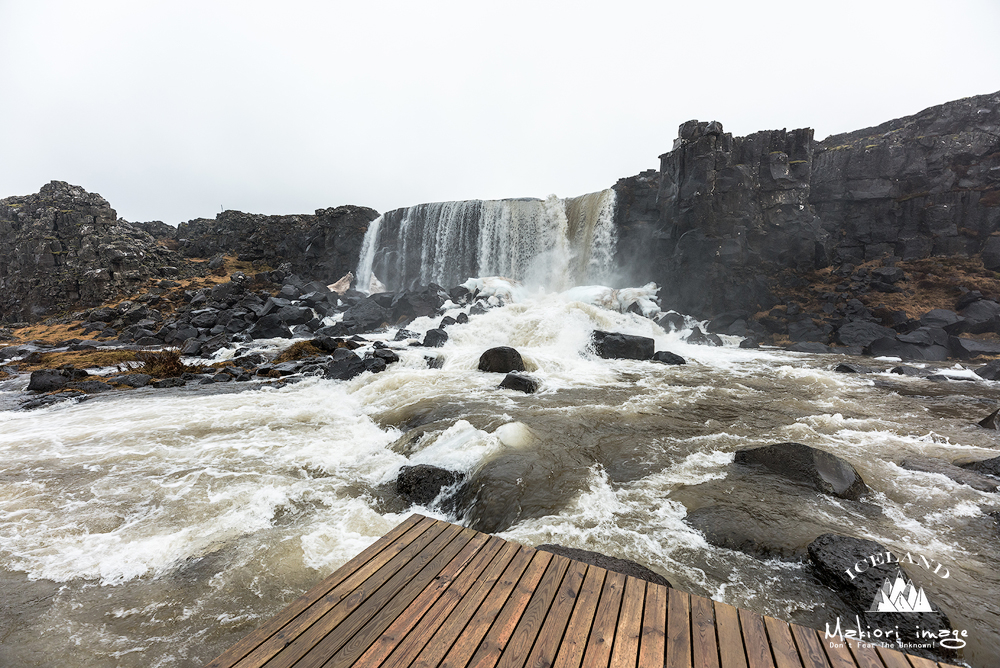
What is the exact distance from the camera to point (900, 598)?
3723 mm

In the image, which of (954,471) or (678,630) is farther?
(954,471)

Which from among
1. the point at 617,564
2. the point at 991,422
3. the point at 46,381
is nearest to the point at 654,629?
the point at 617,564

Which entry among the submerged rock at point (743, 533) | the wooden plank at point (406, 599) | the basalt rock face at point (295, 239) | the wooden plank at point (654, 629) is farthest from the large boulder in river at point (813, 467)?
the basalt rock face at point (295, 239)

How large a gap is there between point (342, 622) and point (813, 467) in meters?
7.14

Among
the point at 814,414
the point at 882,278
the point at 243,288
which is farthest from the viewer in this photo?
the point at 243,288

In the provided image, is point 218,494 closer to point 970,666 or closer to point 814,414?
point 970,666

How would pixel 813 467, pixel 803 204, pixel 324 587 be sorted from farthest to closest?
1. pixel 803 204
2. pixel 813 467
3. pixel 324 587

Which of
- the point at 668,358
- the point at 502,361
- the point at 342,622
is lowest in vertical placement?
the point at 668,358

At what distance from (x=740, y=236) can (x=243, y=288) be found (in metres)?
39.8

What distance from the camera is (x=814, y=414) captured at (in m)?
9.98

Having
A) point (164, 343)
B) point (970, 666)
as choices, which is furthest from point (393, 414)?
point (164, 343)

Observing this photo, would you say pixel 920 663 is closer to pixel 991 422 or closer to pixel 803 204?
pixel 991 422

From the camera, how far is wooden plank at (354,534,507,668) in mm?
2309

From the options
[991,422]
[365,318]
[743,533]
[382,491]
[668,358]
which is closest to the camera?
[743,533]
